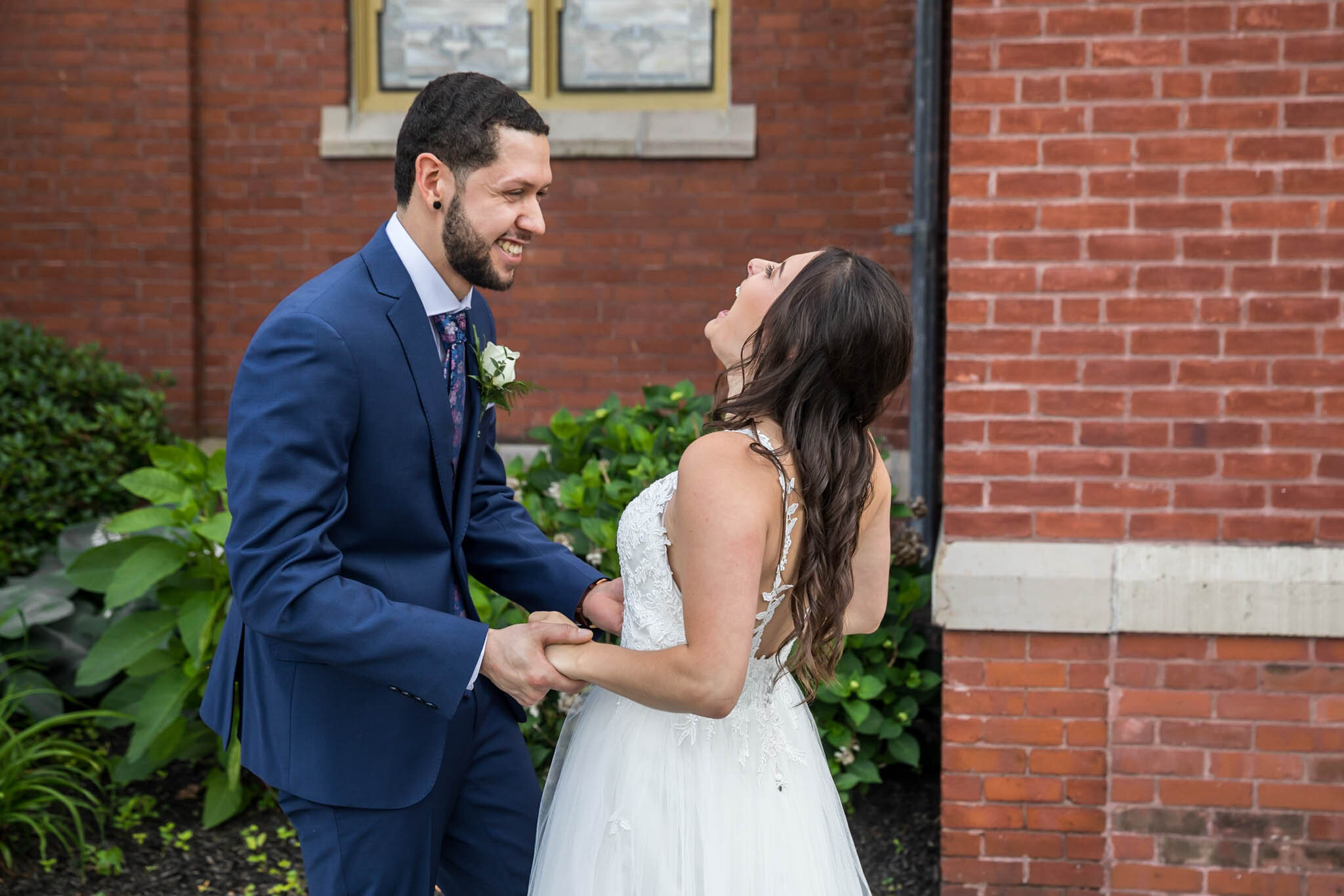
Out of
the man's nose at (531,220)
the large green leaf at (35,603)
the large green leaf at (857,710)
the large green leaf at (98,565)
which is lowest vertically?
the large green leaf at (857,710)

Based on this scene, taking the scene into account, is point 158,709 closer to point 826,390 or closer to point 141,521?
point 141,521

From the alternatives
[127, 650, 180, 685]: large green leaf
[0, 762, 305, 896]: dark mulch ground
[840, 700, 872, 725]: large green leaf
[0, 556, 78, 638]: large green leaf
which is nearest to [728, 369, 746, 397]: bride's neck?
[840, 700, 872, 725]: large green leaf

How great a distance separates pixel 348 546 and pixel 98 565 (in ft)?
8.90

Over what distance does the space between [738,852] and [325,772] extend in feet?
2.73

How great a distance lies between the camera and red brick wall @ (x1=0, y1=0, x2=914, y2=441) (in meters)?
6.52

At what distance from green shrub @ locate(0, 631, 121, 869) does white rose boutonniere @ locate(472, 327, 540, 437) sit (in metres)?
2.49

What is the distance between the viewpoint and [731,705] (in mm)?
2201

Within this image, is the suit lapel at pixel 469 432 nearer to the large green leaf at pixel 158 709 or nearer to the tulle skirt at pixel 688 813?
the tulle skirt at pixel 688 813

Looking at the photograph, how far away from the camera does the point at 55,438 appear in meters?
5.84

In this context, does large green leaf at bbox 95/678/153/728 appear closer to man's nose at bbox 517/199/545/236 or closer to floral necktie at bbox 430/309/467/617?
floral necktie at bbox 430/309/467/617

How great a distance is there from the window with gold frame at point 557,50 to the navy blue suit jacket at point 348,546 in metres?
Answer: 4.41

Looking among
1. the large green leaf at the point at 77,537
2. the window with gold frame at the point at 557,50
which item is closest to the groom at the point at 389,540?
the large green leaf at the point at 77,537

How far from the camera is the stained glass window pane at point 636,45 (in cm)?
670

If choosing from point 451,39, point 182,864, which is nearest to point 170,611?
point 182,864
